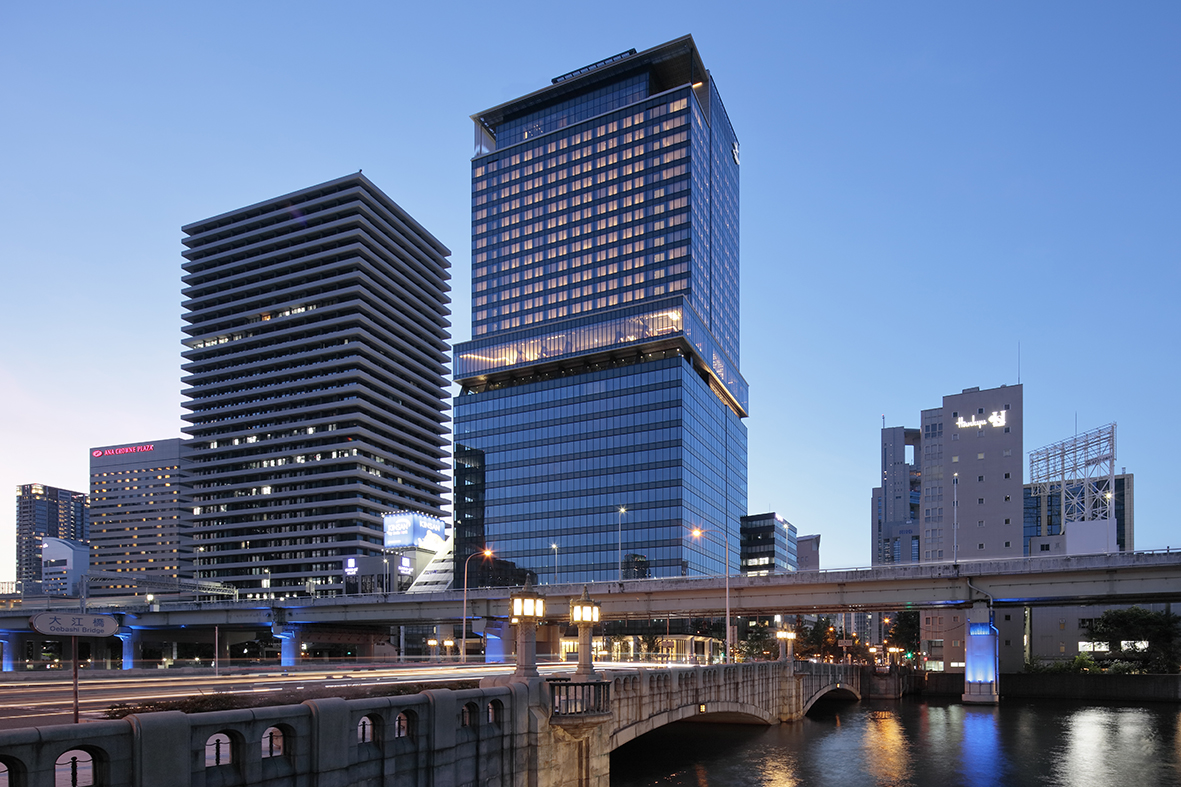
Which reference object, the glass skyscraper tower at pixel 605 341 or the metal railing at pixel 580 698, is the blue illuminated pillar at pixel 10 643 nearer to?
the glass skyscraper tower at pixel 605 341

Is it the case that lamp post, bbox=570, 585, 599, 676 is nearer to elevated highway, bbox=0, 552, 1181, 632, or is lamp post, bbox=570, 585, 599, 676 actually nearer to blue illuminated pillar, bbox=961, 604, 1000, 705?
elevated highway, bbox=0, 552, 1181, 632

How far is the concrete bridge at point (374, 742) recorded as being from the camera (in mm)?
15789

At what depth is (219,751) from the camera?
59.9ft

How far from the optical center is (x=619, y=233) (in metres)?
181

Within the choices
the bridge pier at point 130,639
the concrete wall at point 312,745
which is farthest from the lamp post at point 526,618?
the bridge pier at point 130,639

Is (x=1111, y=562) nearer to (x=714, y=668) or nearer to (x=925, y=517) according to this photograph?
(x=714, y=668)

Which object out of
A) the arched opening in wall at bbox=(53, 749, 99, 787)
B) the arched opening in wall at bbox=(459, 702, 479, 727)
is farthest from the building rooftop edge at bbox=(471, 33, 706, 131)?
the arched opening in wall at bbox=(53, 749, 99, 787)

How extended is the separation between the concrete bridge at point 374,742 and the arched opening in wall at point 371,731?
3 centimetres

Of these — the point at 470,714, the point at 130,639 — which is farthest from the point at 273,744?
the point at 130,639

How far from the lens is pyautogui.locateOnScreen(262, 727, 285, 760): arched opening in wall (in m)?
19.8

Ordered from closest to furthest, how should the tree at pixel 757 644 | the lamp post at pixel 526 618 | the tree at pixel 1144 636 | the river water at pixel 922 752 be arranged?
the lamp post at pixel 526 618 < the river water at pixel 922 752 < the tree at pixel 1144 636 < the tree at pixel 757 644

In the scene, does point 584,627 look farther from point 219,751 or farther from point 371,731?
point 219,751

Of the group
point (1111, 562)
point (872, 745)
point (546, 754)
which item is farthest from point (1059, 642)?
point (546, 754)

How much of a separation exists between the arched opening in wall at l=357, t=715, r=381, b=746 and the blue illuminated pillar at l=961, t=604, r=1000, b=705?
73495 mm
